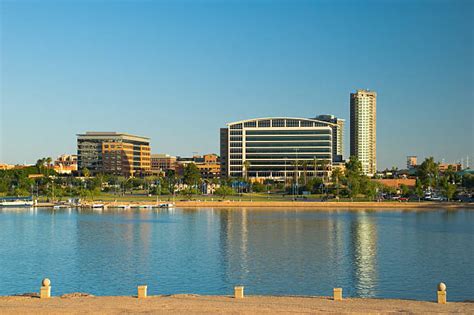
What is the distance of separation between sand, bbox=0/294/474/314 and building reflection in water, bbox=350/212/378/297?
13494mm

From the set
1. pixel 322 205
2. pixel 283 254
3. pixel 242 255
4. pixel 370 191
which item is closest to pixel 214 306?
pixel 242 255

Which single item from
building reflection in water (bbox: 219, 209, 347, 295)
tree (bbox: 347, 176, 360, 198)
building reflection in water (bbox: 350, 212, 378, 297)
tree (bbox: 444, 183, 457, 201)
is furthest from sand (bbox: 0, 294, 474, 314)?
tree (bbox: 347, 176, 360, 198)

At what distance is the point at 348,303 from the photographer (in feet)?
125

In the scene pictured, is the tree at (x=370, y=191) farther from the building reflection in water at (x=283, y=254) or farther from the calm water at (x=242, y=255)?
the building reflection in water at (x=283, y=254)

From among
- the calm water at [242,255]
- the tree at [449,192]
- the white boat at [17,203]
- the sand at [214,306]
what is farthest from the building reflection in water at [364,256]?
the white boat at [17,203]

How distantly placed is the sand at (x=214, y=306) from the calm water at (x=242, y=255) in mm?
12335

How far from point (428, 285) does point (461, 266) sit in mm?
13377

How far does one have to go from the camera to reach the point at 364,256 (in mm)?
74062

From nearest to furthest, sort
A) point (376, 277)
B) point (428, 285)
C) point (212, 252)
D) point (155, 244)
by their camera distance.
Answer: point (428, 285) → point (376, 277) → point (212, 252) → point (155, 244)

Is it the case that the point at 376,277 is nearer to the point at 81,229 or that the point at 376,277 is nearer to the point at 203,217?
the point at 81,229

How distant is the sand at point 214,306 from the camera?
116 ft

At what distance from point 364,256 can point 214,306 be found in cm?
4079

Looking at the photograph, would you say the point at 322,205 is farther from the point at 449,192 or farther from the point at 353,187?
the point at 449,192

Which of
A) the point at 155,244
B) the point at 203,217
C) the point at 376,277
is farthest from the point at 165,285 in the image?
the point at 203,217
